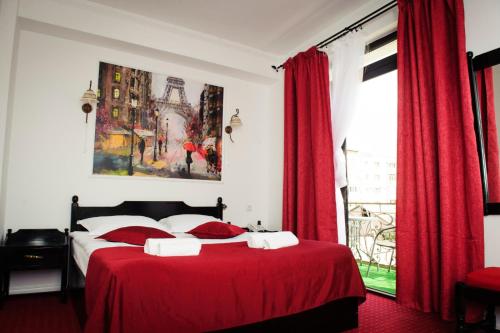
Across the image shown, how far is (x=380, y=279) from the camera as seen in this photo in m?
4.12

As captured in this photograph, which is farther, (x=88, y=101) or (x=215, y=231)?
(x=88, y=101)

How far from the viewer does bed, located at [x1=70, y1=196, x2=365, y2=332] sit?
153 centimetres

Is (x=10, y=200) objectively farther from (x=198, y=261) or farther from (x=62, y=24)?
(x=198, y=261)

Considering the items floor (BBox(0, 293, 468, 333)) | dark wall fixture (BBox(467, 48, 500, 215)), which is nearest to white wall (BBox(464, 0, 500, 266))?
dark wall fixture (BBox(467, 48, 500, 215))

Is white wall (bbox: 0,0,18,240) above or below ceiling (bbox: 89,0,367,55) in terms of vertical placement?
below

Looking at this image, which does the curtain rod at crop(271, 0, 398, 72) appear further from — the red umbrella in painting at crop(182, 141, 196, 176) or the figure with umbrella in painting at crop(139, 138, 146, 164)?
the figure with umbrella in painting at crop(139, 138, 146, 164)

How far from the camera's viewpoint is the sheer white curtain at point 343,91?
3414 mm

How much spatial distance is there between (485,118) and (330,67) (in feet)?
5.97

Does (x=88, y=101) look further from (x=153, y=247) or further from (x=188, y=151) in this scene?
(x=153, y=247)

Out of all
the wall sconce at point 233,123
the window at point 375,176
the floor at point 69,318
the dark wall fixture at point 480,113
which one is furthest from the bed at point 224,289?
the wall sconce at point 233,123

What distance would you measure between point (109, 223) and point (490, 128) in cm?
319

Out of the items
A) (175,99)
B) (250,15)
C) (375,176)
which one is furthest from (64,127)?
(375,176)

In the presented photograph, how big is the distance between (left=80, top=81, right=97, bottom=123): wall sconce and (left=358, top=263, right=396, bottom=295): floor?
11.4 feet

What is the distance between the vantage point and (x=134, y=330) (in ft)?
4.86
